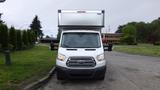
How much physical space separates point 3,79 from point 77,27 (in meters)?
5.06

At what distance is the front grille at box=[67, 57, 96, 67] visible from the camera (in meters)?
15.1

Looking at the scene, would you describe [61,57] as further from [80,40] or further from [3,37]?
[3,37]

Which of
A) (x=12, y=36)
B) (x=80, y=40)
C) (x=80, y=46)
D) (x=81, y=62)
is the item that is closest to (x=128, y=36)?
(x=12, y=36)

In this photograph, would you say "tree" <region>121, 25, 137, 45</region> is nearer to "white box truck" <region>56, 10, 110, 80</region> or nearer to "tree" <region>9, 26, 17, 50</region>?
"tree" <region>9, 26, 17, 50</region>

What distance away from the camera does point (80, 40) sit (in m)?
16.7

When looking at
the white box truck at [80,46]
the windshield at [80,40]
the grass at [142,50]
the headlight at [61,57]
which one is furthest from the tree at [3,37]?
the headlight at [61,57]

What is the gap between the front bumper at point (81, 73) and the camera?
49.5 ft

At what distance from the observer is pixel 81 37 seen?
1686 centimetres

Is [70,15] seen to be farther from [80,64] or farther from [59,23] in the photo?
[80,64]

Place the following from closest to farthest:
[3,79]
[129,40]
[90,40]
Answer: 1. [3,79]
2. [90,40]
3. [129,40]

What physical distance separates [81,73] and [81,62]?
16.2 inches

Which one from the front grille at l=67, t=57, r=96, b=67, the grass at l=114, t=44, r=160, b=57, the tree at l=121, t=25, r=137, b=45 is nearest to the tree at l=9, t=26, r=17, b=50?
the grass at l=114, t=44, r=160, b=57

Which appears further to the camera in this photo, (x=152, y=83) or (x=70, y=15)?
(x=70, y=15)

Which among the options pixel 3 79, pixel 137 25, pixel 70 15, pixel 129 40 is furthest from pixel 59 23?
Result: pixel 137 25
